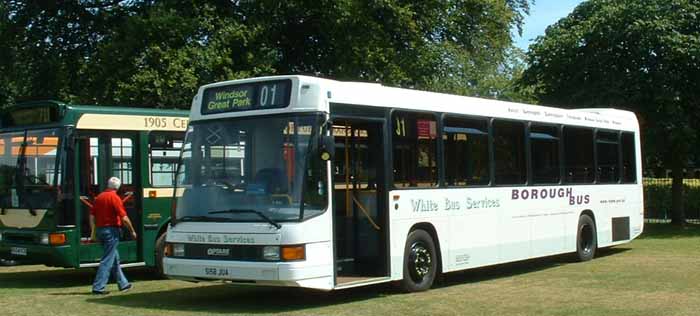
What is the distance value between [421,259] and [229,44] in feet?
40.0

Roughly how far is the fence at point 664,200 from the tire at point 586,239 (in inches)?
670

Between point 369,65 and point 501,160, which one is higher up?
point 369,65

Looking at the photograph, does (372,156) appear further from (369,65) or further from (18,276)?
(369,65)

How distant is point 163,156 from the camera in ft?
50.7

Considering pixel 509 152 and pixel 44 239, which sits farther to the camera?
pixel 509 152

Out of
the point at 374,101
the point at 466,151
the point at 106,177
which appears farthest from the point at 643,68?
the point at 106,177

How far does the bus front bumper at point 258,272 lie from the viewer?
10.8 meters

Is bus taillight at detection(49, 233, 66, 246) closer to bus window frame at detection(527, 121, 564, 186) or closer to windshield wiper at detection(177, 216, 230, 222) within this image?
windshield wiper at detection(177, 216, 230, 222)

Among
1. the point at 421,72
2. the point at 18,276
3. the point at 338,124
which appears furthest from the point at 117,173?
the point at 421,72

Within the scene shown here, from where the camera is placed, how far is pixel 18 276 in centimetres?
1662

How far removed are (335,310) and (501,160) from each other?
16.2 feet

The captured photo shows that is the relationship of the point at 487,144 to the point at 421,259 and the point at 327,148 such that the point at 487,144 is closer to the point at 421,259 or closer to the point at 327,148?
the point at 421,259

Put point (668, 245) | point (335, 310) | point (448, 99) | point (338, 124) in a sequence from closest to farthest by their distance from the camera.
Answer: point (335, 310) < point (338, 124) < point (448, 99) < point (668, 245)

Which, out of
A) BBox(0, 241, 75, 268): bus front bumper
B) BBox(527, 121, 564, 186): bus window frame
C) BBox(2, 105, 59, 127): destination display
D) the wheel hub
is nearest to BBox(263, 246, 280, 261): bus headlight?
the wheel hub
